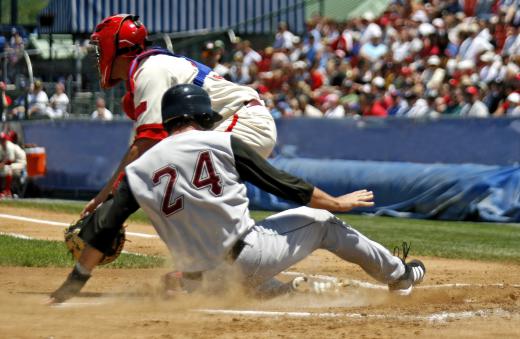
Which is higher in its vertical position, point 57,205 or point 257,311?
point 257,311

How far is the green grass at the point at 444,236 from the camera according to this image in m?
10.6

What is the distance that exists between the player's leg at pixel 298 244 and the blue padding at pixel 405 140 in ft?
29.0

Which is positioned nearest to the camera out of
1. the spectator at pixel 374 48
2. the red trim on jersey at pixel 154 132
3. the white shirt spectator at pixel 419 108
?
the red trim on jersey at pixel 154 132

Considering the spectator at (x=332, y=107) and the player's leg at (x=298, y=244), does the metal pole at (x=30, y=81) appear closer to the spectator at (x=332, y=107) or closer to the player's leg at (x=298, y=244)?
the spectator at (x=332, y=107)

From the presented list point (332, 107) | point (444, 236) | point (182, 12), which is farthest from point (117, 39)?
point (182, 12)

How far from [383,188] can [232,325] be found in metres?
9.96

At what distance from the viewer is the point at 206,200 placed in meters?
5.82

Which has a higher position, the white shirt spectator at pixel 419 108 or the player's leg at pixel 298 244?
the player's leg at pixel 298 244

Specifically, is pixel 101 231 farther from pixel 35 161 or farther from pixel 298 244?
pixel 35 161

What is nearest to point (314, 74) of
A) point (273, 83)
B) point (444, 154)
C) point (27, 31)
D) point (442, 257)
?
point (273, 83)

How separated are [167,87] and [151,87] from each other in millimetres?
101

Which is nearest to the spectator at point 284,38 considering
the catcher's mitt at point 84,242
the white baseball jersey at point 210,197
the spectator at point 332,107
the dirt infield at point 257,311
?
the spectator at point 332,107

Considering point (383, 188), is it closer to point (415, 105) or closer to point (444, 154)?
point (444, 154)

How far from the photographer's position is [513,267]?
30.9ft
